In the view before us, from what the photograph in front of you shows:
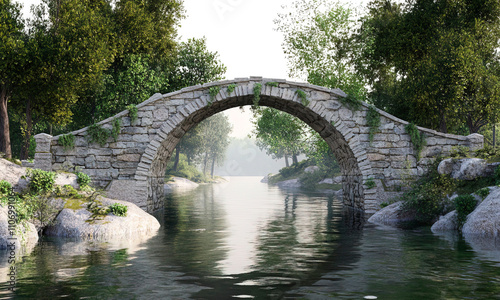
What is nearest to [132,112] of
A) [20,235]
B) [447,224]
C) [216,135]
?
[20,235]

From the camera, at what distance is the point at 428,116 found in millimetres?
23750

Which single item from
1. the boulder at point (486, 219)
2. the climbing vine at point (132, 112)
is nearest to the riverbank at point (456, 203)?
the boulder at point (486, 219)

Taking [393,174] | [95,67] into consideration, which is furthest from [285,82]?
[95,67]

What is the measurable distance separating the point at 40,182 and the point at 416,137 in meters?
14.1

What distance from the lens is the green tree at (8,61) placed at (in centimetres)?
2025

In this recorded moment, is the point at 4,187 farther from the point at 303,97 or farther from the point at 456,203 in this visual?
the point at 456,203

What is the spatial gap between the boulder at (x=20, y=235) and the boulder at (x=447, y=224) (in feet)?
35.9

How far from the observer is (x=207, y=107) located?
19.3m

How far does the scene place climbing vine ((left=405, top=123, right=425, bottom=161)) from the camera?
18719mm

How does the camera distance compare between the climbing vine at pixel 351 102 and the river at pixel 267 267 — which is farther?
the climbing vine at pixel 351 102

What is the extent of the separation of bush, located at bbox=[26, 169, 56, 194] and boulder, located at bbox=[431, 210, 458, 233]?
1159cm

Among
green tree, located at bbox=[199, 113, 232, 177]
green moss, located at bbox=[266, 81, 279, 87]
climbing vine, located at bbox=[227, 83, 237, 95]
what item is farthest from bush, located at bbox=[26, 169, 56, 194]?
green tree, located at bbox=[199, 113, 232, 177]

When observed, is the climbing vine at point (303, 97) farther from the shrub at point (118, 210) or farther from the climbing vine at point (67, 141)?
the climbing vine at point (67, 141)

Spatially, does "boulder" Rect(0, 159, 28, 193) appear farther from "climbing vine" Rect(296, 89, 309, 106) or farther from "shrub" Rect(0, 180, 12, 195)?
"climbing vine" Rect(296, 89, 309, 106)
